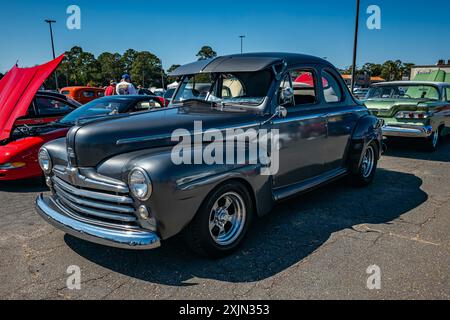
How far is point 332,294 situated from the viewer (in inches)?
107

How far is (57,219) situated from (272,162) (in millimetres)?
2128

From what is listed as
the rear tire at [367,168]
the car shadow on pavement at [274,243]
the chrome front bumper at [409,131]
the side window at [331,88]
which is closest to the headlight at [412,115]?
the chrome front bumper at [409,131]

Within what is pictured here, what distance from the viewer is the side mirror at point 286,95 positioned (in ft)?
12.6

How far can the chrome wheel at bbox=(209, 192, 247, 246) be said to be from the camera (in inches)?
128

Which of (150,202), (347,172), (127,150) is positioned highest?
(127,150)

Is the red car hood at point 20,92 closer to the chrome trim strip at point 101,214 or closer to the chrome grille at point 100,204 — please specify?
the chrome grille at point 100,204

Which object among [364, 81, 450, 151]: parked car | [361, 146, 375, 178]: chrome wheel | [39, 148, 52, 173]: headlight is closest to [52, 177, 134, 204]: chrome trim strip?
[39, 148, 52, 173]: headlight

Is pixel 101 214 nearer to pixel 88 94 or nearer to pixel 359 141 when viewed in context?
pixel 359 141

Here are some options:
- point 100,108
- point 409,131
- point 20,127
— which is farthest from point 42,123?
point 409,131

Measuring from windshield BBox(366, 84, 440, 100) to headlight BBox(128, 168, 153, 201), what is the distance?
319 inches

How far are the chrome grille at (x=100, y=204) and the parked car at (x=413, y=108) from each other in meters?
7.04

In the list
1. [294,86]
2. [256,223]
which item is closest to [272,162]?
[256,223]
